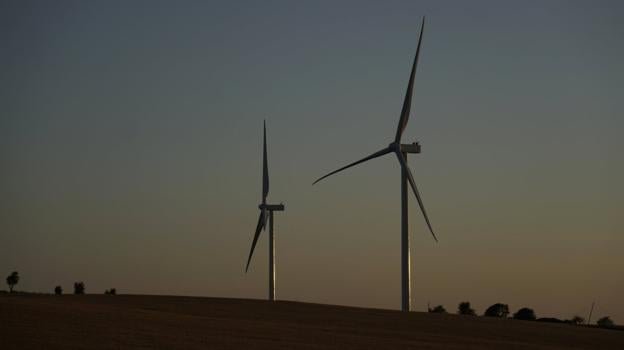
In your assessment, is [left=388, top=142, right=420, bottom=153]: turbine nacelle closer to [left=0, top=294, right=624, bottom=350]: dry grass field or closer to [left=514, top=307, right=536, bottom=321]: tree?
[left=0, top=294, right=624, bottom=350]: dry grass field

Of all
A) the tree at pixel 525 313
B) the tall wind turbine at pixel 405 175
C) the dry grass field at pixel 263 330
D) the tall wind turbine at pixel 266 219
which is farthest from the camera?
the tree at pixel 525 313

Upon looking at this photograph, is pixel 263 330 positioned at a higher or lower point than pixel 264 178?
lower

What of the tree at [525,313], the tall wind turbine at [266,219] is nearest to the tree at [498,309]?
the tree at [525,313]

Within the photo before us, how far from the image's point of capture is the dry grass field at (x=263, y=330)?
3775 cm

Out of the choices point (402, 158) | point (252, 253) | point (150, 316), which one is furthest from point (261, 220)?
point (150, 316)

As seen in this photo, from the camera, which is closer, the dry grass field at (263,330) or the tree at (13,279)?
the dry grass field at (263,330)

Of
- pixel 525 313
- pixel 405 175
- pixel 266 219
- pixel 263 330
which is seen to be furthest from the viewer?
pixel 525 313

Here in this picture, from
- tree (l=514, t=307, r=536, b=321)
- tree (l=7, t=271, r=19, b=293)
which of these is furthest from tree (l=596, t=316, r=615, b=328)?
tree (l=7, t=271, r=19, b=293)

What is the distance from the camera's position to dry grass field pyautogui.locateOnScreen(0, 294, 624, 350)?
37.8 metres

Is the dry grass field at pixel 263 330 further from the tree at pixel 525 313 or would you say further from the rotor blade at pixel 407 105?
the tree at pixel 525 313

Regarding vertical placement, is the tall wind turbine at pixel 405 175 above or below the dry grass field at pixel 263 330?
above

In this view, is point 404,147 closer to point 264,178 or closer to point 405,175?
point 405,175

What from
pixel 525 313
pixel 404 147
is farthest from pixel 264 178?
pixel 525 313

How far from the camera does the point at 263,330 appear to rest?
1834 inches
